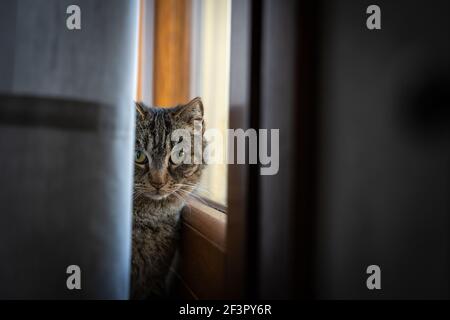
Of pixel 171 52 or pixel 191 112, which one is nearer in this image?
pixel 191 112

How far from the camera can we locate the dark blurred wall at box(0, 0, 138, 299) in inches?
21.9

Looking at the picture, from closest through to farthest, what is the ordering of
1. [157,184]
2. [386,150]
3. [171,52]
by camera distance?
[386,150] → [157,184] → [171,52]

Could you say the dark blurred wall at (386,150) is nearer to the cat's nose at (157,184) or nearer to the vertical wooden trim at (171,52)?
the cat's nose at (157,184)

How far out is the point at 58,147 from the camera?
0.56 meters

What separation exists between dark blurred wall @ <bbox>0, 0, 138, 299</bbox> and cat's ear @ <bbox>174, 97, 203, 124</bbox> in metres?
0.36

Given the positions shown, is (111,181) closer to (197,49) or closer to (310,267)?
(310,267)

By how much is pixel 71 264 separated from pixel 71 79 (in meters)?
0.30

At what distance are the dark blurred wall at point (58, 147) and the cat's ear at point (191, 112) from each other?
0.36 metres

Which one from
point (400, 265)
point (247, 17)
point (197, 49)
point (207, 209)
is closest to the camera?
point (400, 265)

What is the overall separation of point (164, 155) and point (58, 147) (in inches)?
14.3

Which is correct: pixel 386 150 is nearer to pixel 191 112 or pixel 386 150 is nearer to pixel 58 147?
pixel 58 147

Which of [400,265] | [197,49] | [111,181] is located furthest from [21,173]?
[197,49]

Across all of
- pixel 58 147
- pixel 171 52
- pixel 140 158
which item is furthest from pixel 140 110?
pixel 171 52
